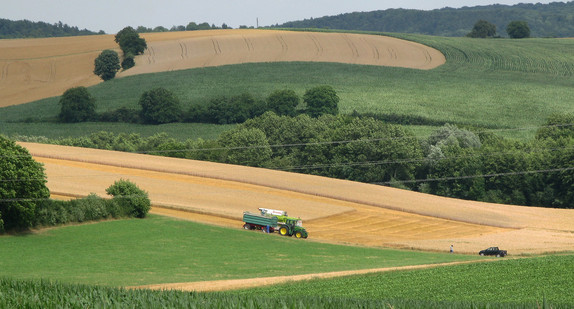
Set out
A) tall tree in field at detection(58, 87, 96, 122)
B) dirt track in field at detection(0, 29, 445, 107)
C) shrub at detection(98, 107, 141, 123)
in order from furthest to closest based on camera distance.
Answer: dirt track in field at detection(0, 29, 445, 107) → shrub at detection(98, 107, 141, 123) → tall tree in field at detection(58, 87, 96, 122)

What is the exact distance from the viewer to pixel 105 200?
243ft

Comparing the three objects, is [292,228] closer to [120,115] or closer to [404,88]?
[120,115]

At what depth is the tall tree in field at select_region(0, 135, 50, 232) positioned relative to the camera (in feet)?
207

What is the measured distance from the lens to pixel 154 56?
184625 mm

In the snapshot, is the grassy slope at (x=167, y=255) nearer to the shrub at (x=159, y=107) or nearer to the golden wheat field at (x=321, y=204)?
the golden wheat field at (x=321, y=204)

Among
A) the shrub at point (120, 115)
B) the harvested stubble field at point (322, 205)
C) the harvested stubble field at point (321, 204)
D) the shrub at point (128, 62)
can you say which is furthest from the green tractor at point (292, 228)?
the shrub at point (128, 62)

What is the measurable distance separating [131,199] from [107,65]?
10153 centimetres

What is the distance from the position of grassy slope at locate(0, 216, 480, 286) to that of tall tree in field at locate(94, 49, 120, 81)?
335ft

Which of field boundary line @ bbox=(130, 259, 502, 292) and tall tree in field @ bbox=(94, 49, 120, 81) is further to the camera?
tall tree in field @ bbox=(94, 49, 120, 81)

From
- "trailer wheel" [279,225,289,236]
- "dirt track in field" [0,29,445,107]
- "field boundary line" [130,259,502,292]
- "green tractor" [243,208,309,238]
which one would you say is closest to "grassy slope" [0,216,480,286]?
"trailer wheel" [279,225,289,236]

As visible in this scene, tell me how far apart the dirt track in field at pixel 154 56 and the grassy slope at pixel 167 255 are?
322 ft

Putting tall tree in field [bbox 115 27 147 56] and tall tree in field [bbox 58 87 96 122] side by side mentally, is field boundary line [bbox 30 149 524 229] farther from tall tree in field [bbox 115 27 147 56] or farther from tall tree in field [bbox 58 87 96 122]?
tall tree in field [bbox 115 27 147 56]

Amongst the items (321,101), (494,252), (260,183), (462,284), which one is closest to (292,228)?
(494,252)

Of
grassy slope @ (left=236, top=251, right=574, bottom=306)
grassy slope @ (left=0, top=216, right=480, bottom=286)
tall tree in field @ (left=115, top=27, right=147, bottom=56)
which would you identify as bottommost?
grassy slope @ (left=0, top=216, right=480, bottom=286)
